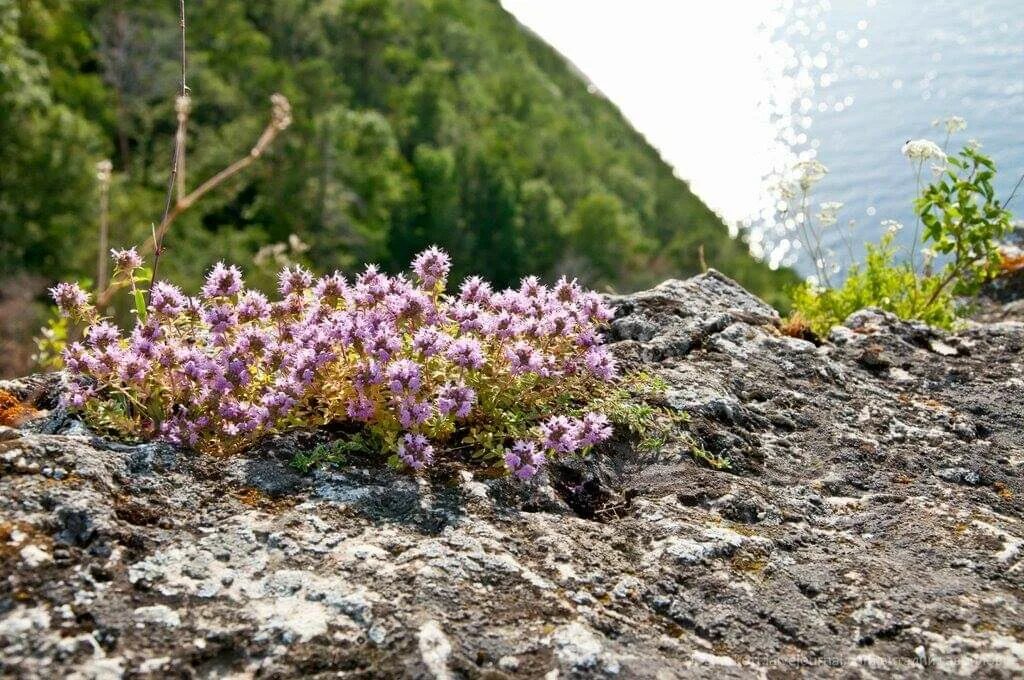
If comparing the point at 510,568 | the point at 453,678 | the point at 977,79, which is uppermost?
the point at 977,79

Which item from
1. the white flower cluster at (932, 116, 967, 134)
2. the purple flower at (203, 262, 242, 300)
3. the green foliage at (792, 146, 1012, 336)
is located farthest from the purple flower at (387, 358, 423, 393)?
the white flower cluster at (932, 116, 967, 134)

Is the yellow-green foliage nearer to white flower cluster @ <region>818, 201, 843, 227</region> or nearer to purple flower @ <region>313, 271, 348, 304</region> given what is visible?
white flower cluster @ <region>818, 201, 843, 227</region>

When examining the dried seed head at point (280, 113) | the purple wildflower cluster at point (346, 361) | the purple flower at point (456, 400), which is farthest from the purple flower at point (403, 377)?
the dried seed head at point (280, 113)

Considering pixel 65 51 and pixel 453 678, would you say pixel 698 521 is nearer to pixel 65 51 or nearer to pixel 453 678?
pixel 453 678

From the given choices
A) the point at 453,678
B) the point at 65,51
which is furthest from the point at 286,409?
the point at 65,51

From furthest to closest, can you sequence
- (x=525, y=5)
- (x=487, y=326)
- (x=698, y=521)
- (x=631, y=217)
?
(x=525, y=5) → (x=631, y=217) → (x=487, y=326) → (x=698, y=521)
